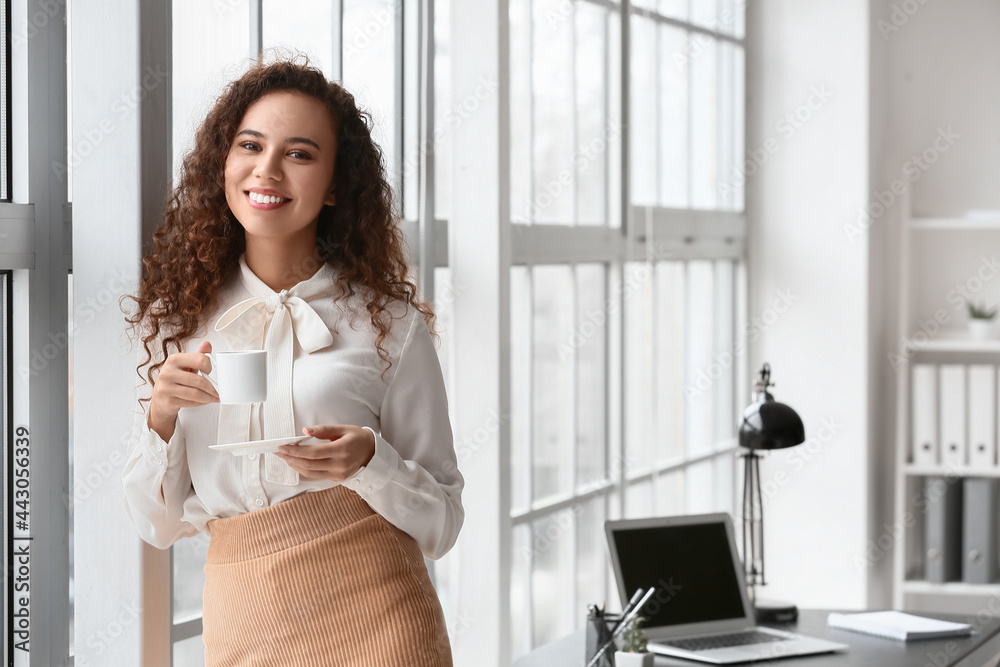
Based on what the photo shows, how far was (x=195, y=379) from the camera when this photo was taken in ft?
4.31

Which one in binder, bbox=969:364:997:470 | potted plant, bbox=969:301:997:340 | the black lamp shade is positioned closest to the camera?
the black lamp shade

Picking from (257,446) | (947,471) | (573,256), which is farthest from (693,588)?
(947,471)

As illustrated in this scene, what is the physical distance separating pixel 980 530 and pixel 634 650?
2091mm

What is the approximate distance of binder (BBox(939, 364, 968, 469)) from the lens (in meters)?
3.76

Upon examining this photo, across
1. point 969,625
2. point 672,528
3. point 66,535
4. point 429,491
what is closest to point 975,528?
point 969,625

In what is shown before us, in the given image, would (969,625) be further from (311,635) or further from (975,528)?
(311,635)

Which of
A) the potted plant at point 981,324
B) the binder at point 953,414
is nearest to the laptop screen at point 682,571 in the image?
the binder at point 953,414

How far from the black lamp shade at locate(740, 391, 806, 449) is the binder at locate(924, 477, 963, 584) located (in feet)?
4.52

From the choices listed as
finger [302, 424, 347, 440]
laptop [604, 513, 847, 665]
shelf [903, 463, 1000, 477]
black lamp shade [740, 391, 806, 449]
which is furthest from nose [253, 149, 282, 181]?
shelf [903, 463, 1000, 477]

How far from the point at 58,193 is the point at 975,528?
3.29m

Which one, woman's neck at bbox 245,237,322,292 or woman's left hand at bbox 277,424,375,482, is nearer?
woman's left hand at bbox 277,424,375,482

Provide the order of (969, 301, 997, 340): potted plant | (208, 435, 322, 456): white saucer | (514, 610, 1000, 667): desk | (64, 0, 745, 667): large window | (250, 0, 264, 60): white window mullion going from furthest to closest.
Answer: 1. (969, 301, 997, 340): potted plant
2. (514, 610, 1000, 667): desk
3. (64, 0, 745, 667): large window
4. (250, 0, 264, 60): white window mullion
5. (208, 435, 322, 456): white saucer

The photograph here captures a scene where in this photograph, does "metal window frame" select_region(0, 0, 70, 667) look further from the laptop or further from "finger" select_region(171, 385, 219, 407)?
the laptop

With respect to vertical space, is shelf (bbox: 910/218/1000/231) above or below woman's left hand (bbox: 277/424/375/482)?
above
